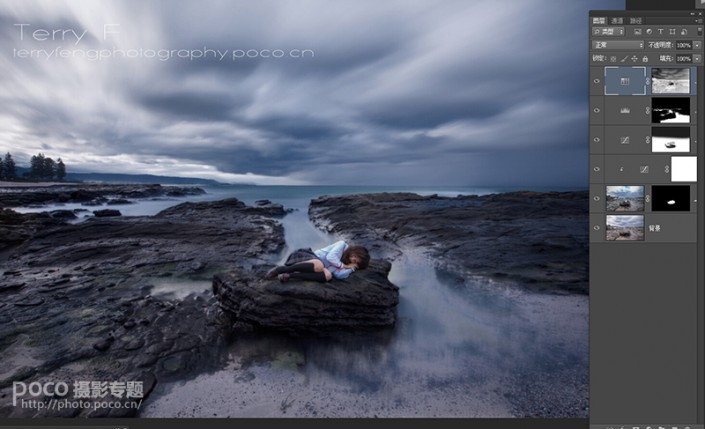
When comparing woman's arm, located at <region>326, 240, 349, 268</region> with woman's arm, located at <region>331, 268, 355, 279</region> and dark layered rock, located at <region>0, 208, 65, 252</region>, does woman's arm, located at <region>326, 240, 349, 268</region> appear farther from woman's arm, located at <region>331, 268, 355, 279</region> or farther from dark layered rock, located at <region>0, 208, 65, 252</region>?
dark layered rock, located at <region>0, 208, 65, 252</region>

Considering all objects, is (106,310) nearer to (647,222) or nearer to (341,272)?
(341,272)

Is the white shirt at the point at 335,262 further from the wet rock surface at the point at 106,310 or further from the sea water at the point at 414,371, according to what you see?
the wet rock surface at the point at 106,310

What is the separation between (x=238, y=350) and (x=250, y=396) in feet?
4.72

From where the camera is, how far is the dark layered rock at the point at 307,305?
5.74 metres

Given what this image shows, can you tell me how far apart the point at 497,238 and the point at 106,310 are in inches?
618

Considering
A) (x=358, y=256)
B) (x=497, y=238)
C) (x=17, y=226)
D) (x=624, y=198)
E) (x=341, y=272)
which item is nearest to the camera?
A: (x=624, y=198)

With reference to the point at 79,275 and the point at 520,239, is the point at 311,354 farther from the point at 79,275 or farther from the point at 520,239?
the point at 520,239

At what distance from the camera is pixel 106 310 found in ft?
21.8

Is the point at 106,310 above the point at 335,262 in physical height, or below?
below

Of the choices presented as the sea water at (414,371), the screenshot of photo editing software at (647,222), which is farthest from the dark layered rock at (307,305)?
the screenshot of photo editing software at (647,222)

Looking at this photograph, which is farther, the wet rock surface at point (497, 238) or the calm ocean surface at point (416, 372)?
the wet rock surface at point (497, 238)

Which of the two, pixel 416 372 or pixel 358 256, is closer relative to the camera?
pixel 416 372

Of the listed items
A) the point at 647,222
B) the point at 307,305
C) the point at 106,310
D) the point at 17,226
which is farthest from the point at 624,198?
the point at 17,226

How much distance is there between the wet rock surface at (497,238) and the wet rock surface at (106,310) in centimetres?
792
